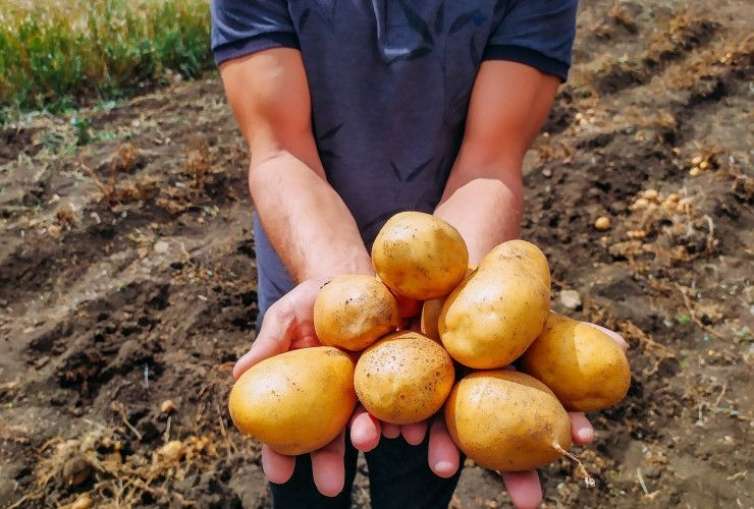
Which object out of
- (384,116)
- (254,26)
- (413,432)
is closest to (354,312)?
(413,432)

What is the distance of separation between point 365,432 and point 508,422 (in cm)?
27

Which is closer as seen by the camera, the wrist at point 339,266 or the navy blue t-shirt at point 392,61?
the wrist at point 339,266

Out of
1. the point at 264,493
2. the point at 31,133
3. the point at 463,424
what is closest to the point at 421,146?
the point at 463,424

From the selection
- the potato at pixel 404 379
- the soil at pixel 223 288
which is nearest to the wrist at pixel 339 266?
the potato at pixel 404 379

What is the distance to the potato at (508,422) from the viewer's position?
135 centimetres

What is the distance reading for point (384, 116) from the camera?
6.37 ft

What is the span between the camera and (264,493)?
103 inches

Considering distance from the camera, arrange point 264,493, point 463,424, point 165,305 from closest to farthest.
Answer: point 463,424
point 264,493
point 165,305

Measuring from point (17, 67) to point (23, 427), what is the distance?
2705mm

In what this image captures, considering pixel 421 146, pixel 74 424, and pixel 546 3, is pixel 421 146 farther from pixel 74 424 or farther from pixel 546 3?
pixel 74 424

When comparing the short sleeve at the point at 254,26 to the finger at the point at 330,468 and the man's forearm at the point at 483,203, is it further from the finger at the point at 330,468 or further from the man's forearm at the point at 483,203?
the finger at the point at 330,468

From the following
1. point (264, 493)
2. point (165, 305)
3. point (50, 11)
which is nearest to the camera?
point (264, 493)

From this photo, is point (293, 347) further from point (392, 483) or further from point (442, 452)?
point (392, 483)

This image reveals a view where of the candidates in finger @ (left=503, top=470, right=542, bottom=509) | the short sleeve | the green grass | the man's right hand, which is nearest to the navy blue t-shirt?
the short sleeve
